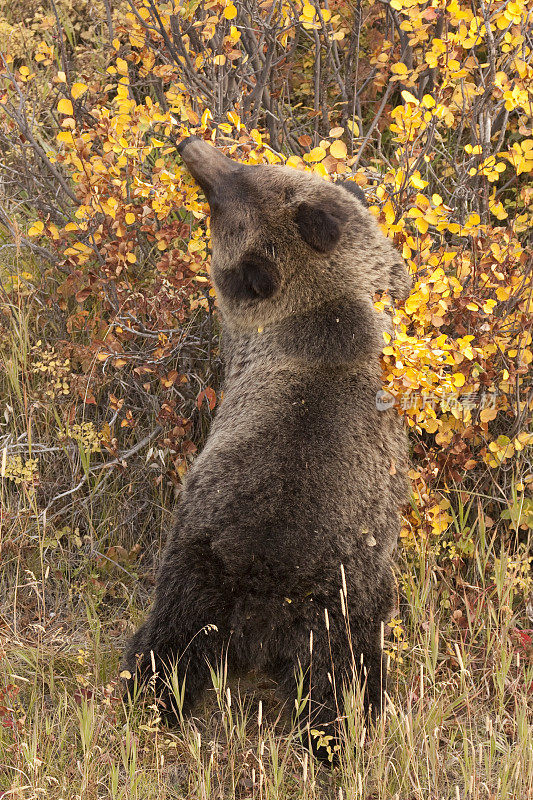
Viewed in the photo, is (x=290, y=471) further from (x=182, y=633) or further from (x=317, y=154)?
(x=317, y=154)

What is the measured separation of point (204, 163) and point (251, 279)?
24.1 inches

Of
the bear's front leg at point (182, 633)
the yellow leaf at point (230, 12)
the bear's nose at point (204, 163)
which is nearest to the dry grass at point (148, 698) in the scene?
the bear's front leg at point (182, 633)

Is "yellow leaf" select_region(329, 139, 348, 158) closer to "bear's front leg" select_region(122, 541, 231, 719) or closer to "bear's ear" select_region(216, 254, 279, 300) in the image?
"bear's ear" select_region(216, 254, 279, 300)

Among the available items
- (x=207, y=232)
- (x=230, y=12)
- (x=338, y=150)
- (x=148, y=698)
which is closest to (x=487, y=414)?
(x=338, y=150)

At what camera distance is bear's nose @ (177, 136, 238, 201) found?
4.26 metres

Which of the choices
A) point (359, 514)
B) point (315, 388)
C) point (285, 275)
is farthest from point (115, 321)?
point (359, 514)

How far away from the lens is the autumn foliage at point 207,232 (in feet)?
13.8

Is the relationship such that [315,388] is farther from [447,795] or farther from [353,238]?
[447,795]

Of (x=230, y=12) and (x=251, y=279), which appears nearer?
(x=230, y=12)

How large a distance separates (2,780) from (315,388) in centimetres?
196

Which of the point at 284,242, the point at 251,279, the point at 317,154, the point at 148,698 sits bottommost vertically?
the point at 148,698

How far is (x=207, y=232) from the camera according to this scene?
479cm

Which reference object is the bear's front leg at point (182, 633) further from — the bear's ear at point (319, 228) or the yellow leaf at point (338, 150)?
the yellow leaf at point (338, 150)

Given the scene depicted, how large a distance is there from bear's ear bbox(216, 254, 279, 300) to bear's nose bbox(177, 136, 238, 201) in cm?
41
